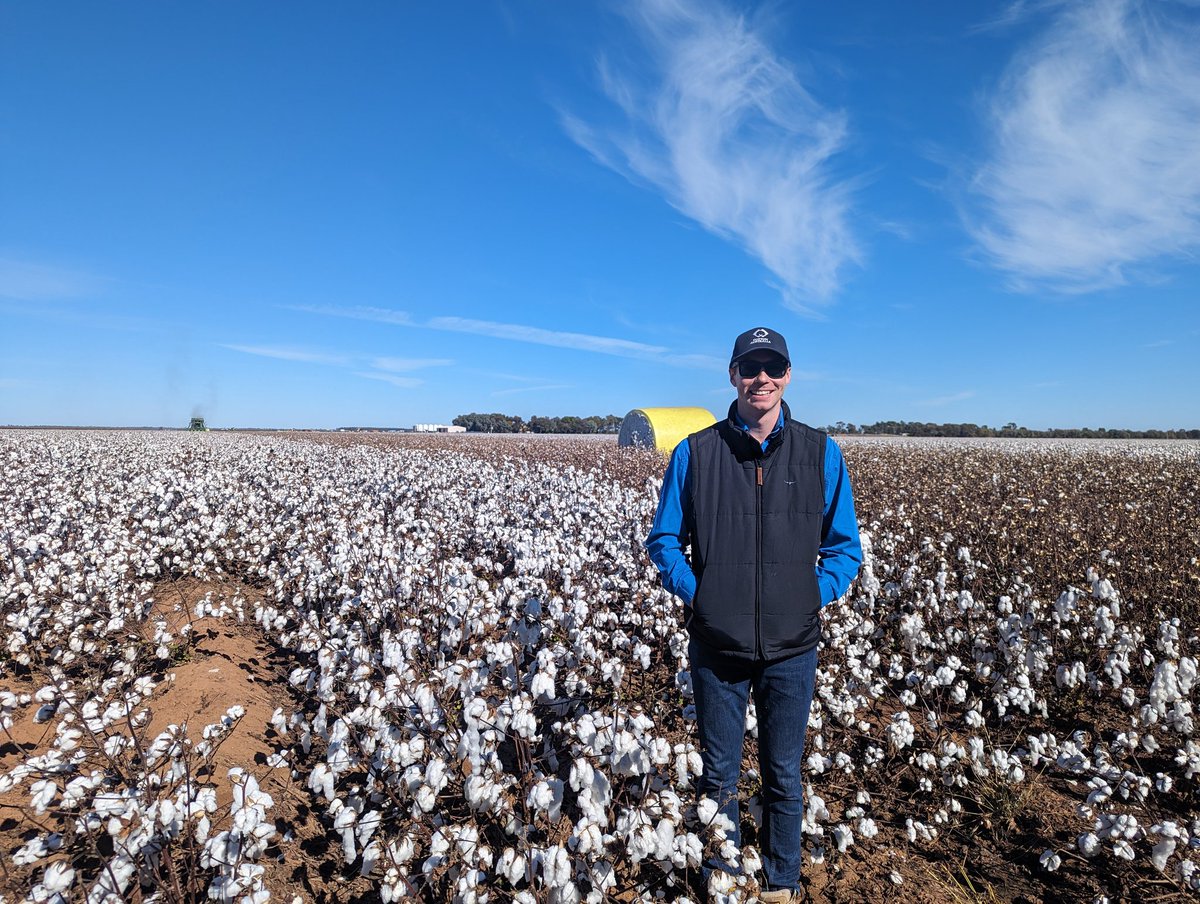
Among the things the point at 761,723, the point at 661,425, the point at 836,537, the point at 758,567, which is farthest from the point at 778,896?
the point at 661,425

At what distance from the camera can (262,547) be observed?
9492 millimetres

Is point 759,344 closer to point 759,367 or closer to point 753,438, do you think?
point 759,367

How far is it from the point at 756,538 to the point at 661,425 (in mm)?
25433

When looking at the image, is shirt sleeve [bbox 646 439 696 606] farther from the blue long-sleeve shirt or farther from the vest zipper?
the vest zipper

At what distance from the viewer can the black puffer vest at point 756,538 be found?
9.98 ft

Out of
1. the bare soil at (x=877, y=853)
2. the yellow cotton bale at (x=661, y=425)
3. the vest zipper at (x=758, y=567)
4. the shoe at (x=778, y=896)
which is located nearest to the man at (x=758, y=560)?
the vest zipper at (x=758, y=567)

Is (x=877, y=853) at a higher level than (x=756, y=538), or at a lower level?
lower

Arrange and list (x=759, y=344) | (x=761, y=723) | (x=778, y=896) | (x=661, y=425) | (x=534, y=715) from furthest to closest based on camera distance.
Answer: (x=661, y=425) → (x=534, y=715) → (x=778, y=896) → (x=761, y=723) → (x=759, y=344)

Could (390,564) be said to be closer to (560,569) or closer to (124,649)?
(560,569)

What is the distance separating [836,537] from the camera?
3258 millimetres

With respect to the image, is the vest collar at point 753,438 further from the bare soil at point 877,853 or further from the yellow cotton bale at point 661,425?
the yellow cotton bale at point 661,425

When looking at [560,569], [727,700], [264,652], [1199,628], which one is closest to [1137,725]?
[1199,628]

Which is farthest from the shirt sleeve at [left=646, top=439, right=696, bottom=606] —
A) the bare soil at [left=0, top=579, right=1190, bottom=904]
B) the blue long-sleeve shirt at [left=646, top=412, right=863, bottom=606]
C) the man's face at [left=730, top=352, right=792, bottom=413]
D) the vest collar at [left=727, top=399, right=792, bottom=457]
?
the bare soil at [left=0, top=579, right=1190, bottom=904]

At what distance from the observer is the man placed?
3.05m
